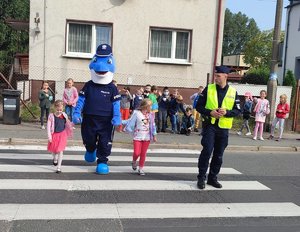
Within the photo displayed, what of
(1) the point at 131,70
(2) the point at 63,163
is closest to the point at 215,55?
(1) the point at 131,70

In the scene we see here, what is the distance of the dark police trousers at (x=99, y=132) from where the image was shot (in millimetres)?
7473

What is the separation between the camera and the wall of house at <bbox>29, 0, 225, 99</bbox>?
56.2 ft

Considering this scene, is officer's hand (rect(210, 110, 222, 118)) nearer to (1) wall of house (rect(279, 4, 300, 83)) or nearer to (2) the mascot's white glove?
(2) the mascot's white glove

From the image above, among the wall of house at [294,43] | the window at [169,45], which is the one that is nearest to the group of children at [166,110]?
the window at [169,45]

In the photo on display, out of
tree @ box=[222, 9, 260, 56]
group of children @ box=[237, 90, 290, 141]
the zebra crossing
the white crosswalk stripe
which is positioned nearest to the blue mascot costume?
the white crosswalk stripe

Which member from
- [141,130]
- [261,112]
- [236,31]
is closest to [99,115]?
[141,130]

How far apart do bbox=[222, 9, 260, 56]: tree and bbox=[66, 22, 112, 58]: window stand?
311 ft

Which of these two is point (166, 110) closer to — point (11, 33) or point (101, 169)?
point (101, 169)

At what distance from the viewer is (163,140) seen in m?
12.4

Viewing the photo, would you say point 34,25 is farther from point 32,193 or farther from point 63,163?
point 32,193

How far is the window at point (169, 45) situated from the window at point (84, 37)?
77.7 inches

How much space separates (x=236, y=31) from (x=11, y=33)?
8746cm

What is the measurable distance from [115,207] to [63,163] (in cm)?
296

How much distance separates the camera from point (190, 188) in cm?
690
